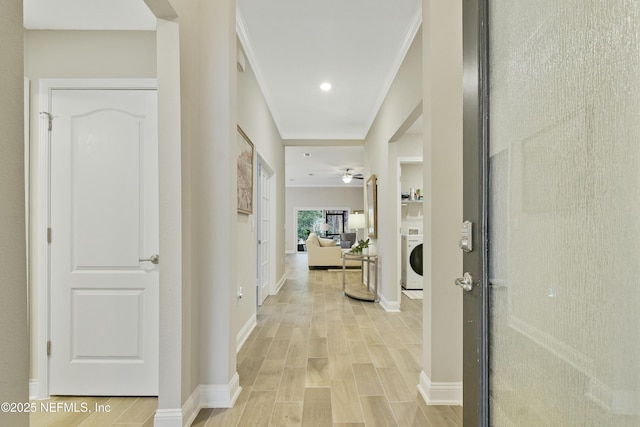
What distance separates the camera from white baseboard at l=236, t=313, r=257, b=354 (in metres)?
2.94

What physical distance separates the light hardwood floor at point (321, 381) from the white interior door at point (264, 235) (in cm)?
65

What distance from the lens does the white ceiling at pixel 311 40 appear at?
203 cm

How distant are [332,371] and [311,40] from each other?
9.37 feet

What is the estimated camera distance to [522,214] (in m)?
0.91

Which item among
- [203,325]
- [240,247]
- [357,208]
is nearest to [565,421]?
[203,325]

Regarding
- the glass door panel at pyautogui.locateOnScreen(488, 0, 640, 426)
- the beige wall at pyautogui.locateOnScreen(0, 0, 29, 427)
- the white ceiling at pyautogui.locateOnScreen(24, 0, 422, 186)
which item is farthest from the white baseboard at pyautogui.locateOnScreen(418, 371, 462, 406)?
the white ceiling at pyautogui.locateOnScreen(24, 0, 422, 186)

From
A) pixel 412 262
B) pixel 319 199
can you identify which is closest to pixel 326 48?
pixel 412 262

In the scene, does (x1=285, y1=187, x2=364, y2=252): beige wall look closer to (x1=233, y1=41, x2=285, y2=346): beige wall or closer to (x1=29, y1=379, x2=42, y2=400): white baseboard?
(x1=233, y1=41, x2=285, y2=346): beige wall

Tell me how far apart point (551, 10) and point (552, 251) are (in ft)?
1.99

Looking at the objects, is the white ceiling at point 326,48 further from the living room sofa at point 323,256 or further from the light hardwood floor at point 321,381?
the living room sofa at point 323,256

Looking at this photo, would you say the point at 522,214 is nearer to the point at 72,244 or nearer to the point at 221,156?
the point at 221,156

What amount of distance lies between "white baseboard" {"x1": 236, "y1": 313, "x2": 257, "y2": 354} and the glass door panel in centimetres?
238

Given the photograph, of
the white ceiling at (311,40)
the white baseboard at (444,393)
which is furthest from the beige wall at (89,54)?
the white baseboard at (444,393)

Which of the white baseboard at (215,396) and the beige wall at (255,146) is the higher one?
the beige wall at (255,146)
